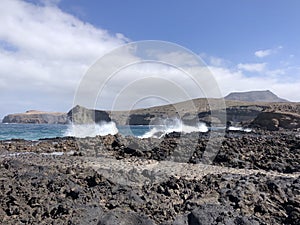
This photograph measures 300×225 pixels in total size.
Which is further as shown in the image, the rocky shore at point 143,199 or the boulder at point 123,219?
the rocky shore at point 143,199

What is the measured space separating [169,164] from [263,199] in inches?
285

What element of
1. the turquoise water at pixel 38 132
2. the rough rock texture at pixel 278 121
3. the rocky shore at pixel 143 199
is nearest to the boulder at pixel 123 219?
the rocky shore at pixel 143 199

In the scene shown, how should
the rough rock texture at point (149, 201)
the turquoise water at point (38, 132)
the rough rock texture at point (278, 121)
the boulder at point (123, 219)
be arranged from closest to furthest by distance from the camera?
the boulder at point (123, 219) < the rough rock texture at point (149, 201) < the turquoise water at point (38, 132) < the rough rock texture at point (278, 121)

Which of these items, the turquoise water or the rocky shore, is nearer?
the rocky shore

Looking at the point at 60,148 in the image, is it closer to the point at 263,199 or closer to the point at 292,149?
the point at 292,149

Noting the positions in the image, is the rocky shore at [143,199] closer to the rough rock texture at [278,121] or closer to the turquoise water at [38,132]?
the turquoise water at [38,132]

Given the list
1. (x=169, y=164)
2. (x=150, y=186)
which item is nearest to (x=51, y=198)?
(x=150, y=186)

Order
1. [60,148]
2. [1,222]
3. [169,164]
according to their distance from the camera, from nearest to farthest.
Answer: [1,222], [169,164], [60,148]

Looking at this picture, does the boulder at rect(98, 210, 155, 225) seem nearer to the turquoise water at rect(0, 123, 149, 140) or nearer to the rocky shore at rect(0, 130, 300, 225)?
Result: the rocky shore at rect(0, 130, 300, 225)

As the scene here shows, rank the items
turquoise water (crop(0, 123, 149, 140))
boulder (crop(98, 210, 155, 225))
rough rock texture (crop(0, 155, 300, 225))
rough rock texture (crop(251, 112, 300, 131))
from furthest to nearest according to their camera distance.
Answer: rough rock texture (crop(251, 112, 300, 131))
turquoise water (crop(0, 123, 149, 140))
rough rock texture (crop(0, 155, 300, 225))
boulder (crop(98, 210, 155, 225))

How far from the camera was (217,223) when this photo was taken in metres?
5.55

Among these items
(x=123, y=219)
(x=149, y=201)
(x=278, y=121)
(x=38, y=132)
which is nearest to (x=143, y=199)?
(x=149, y=201)

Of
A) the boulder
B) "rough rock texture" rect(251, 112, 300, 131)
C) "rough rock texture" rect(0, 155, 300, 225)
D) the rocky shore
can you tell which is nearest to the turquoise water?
"rough rock texture" rect(251, 112, 300, 131)

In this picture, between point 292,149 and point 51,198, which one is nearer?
point 51,198
